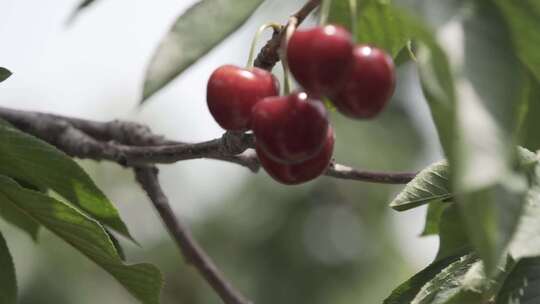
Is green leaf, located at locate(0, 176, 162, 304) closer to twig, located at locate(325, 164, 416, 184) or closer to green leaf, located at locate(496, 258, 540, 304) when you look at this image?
twig, located at locate(325, 164, 416, 184)

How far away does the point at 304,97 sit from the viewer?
109cm

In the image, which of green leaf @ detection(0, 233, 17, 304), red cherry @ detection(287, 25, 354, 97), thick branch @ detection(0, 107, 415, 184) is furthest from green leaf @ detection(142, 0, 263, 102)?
green leaf @ detection(0, 233, 17, 304)

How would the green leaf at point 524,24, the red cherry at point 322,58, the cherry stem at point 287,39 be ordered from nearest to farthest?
the green leaf at point 524,24 → the red cherry at point 322,58 → the cherry stem at point 287,39

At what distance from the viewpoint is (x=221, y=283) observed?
1786 mm

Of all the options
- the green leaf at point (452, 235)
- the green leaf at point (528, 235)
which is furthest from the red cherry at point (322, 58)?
the green leaf at point (452, 235)

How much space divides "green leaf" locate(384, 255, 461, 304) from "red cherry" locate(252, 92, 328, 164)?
35 centimetres

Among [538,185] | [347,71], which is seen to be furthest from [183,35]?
[538,185]

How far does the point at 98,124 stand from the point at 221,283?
1.48ft

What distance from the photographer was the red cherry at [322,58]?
0.97 metres

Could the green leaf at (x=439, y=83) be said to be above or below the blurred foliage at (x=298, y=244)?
above

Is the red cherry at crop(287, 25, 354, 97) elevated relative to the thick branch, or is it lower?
elevated

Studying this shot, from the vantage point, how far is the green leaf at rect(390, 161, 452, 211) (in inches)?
53.6

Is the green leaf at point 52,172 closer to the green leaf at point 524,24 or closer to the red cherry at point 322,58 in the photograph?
the red cherry at point 322,58

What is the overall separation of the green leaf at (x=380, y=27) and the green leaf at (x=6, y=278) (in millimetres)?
644
